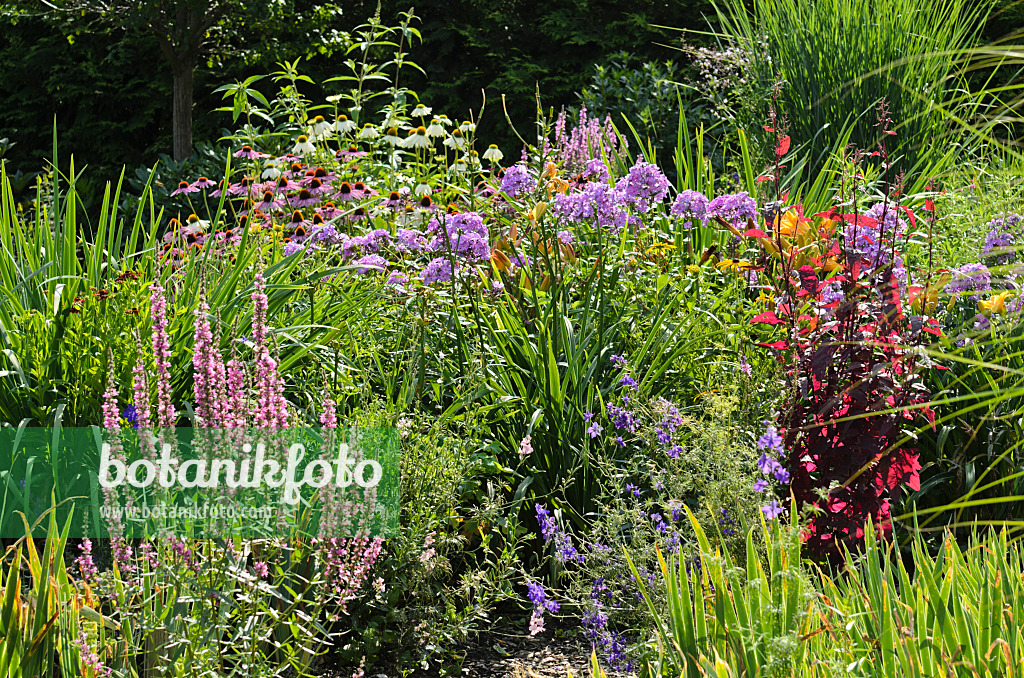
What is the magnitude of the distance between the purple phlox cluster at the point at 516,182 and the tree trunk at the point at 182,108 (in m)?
6.30

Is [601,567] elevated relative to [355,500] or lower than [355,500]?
lower

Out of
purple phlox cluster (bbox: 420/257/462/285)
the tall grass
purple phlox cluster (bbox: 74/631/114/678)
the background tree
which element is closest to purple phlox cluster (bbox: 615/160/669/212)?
purple phlox cluster (bbox: 420/257/462/285)

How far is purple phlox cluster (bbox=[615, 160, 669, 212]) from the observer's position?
3.61 metres

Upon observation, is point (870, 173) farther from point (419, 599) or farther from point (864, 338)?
Result: point (419, 599)

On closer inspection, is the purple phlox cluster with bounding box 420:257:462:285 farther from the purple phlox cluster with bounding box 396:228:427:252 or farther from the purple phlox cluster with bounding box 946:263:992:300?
the purple phlox cluster with bounding box 946:263:992:300

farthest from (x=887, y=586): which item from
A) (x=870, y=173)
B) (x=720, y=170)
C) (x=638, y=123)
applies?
(x=638, y=123)

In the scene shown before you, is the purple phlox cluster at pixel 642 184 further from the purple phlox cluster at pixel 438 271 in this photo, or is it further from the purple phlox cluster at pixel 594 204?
the purple phlox cluster at pixel 438 271

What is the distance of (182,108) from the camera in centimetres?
922

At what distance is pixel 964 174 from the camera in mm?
4559

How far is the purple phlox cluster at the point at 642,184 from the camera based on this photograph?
361 centimetres

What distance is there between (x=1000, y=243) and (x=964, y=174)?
1.58m
